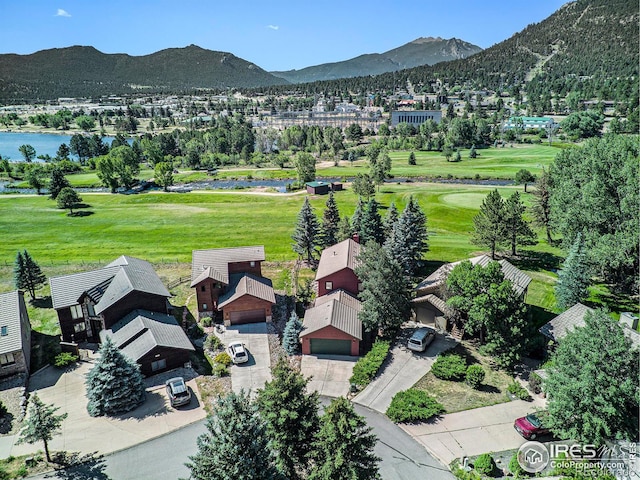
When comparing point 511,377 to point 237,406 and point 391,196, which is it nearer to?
point 237,406

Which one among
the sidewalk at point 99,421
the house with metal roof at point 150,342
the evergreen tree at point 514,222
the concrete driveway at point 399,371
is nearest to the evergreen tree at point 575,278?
the concrete driveway at point 399,371

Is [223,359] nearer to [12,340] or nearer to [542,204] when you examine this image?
[12,340]

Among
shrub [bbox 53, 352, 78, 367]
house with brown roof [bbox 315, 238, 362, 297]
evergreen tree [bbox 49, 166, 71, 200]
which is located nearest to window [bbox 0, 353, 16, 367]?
shrub [bbox 53, 352, 78, 367]

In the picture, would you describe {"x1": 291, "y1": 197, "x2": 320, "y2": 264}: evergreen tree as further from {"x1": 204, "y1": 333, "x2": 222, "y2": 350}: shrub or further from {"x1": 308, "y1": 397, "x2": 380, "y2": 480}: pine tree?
{"x1": 308, "y1": 397, "x2": 380, "y2": 480}: pine tree

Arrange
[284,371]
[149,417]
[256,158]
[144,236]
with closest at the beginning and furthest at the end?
[284,371], [149,417], [144,236], [256,158]

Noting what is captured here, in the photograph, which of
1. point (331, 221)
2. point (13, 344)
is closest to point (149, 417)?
point (13, 344)

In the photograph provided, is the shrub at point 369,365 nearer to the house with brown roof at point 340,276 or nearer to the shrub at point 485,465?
the house with brown roof at point 340,276
